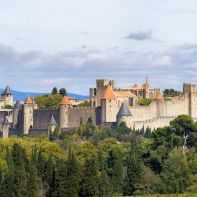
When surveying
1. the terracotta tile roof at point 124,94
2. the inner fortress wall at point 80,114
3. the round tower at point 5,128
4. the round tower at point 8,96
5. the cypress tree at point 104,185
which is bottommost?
the cypress tree at point 104,185

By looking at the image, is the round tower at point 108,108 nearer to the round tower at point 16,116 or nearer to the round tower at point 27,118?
the round tower at point 27,118

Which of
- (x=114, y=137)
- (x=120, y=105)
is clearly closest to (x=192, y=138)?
(x=114, y=137)

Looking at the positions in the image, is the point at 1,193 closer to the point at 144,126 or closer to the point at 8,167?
the point at 8,167

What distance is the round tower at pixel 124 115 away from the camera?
338 ft

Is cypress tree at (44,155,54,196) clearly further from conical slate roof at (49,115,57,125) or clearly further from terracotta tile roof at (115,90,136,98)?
terracotta tile roof at (115,90,136,98)

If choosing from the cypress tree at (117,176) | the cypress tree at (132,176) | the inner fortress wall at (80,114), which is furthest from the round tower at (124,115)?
the cypress tree at (132,176)

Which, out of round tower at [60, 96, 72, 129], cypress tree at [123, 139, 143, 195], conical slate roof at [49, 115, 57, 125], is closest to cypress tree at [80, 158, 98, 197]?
cypress tree at [123, 139, 143, 195]

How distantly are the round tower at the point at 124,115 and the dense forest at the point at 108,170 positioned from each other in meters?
12.2

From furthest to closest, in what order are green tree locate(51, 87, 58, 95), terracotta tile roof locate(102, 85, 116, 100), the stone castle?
green tree locate(51, 87, 58, 95)
terracotta tile roof locate(102, 85, 116, 100)
the stone castle

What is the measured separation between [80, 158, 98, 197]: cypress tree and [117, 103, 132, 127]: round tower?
3083 centimetres

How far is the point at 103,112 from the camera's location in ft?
344

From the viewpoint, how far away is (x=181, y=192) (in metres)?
72.8

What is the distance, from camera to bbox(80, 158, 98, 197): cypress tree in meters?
70.8

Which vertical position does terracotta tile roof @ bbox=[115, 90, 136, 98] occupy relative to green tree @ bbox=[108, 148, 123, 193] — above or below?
above
